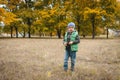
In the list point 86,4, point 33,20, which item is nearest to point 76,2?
point 86,4

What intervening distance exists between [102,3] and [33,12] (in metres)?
14.3

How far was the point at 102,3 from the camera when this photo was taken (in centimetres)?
5488

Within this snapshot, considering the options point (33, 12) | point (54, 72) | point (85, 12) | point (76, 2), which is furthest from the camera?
point (33, 12)

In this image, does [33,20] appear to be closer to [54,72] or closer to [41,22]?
[41,22]

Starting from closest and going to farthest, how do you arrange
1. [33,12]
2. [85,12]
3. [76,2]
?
1. [85,12]
2. [76,2]
3. [33,12]

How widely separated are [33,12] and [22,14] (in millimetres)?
2341

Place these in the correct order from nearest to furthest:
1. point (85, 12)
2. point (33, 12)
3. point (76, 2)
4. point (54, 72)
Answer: point (54, 72) < point (85, 12) < point (76, 2) < point (33, 12)

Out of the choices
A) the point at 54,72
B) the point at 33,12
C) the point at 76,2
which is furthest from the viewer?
the point at 33,12

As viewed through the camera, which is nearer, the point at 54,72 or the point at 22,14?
the point at 54,72

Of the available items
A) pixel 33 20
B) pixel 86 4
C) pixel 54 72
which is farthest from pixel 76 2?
pixel 54 72

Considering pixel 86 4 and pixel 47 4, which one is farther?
pixel 47 4

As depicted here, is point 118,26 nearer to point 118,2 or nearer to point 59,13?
point 118,2

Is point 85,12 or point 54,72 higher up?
point 85,12

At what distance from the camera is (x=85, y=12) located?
2055 inches
